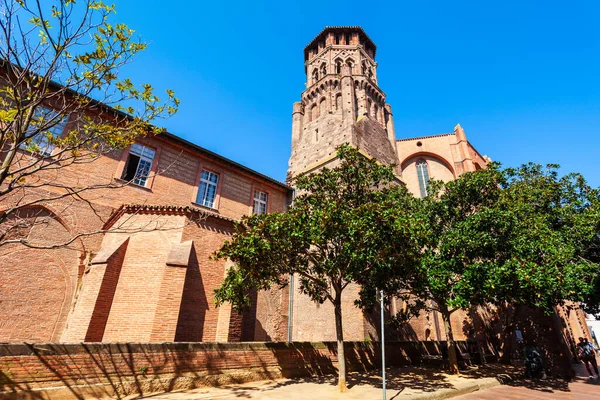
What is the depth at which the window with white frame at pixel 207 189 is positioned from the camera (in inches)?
687

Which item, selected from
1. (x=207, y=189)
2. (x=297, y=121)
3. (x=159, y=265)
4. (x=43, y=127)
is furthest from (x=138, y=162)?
(x=297, y=121)

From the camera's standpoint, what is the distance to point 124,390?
6.99 meters

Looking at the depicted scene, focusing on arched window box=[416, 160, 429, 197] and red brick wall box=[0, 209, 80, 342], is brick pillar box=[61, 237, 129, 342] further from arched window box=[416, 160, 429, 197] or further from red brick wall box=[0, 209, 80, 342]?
arched window box=[416, 160, 429, 197]

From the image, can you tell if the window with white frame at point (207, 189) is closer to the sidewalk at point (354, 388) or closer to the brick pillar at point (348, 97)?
the sidewalk at point (354, 388)

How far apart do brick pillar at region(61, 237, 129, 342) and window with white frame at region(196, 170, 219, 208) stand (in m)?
5.84

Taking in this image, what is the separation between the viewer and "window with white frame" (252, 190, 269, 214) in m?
19.6

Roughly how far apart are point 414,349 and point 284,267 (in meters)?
10.3

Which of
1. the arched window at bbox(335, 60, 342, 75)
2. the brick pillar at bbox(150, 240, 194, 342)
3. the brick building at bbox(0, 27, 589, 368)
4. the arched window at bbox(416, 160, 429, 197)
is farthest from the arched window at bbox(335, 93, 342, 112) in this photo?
the brick pillar at bbox(150, 240, 194, 342)

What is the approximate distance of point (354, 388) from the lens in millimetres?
8766

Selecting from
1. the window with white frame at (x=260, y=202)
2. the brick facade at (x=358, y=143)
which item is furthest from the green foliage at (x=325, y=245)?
the window with white frame at (x=260, y=202)

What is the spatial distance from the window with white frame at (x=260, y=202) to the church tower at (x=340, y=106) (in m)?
4.88

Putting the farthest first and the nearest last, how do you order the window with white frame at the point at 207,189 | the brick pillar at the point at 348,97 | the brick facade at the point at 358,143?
the brick pillar at the point at 348,97 → the window with white frame at the point at 207,189 → the brick facade at the point at 358,143

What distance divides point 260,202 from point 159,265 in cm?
907

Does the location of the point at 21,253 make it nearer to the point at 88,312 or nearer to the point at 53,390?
the point at 88,312
